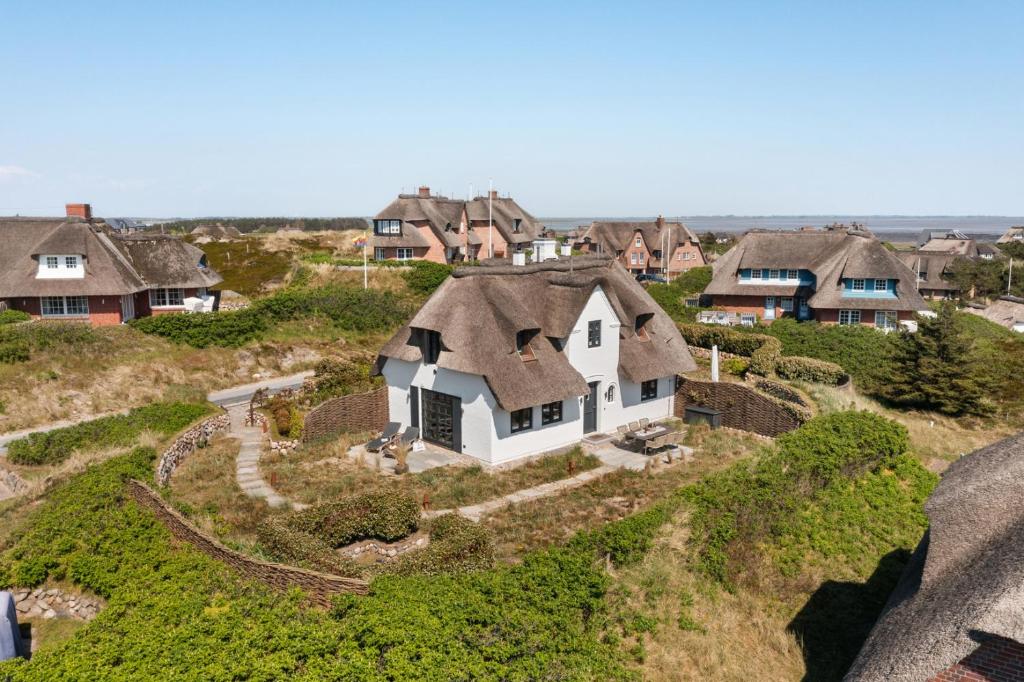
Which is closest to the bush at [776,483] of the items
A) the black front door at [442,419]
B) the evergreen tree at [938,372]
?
the black front door at [442,419]

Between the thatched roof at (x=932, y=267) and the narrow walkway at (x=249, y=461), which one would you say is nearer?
the narrow walkway at (x=249, y=461)

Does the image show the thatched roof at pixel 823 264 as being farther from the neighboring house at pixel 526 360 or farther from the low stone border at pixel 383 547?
the low stone border at pixel 383 547

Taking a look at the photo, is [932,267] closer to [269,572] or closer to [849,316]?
[849,316]

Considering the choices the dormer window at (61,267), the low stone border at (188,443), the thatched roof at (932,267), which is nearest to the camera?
the low stone border at (188,443)

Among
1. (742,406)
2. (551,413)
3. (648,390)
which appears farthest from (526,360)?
(742,406)

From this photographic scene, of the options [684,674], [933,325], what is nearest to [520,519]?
[684,674]
